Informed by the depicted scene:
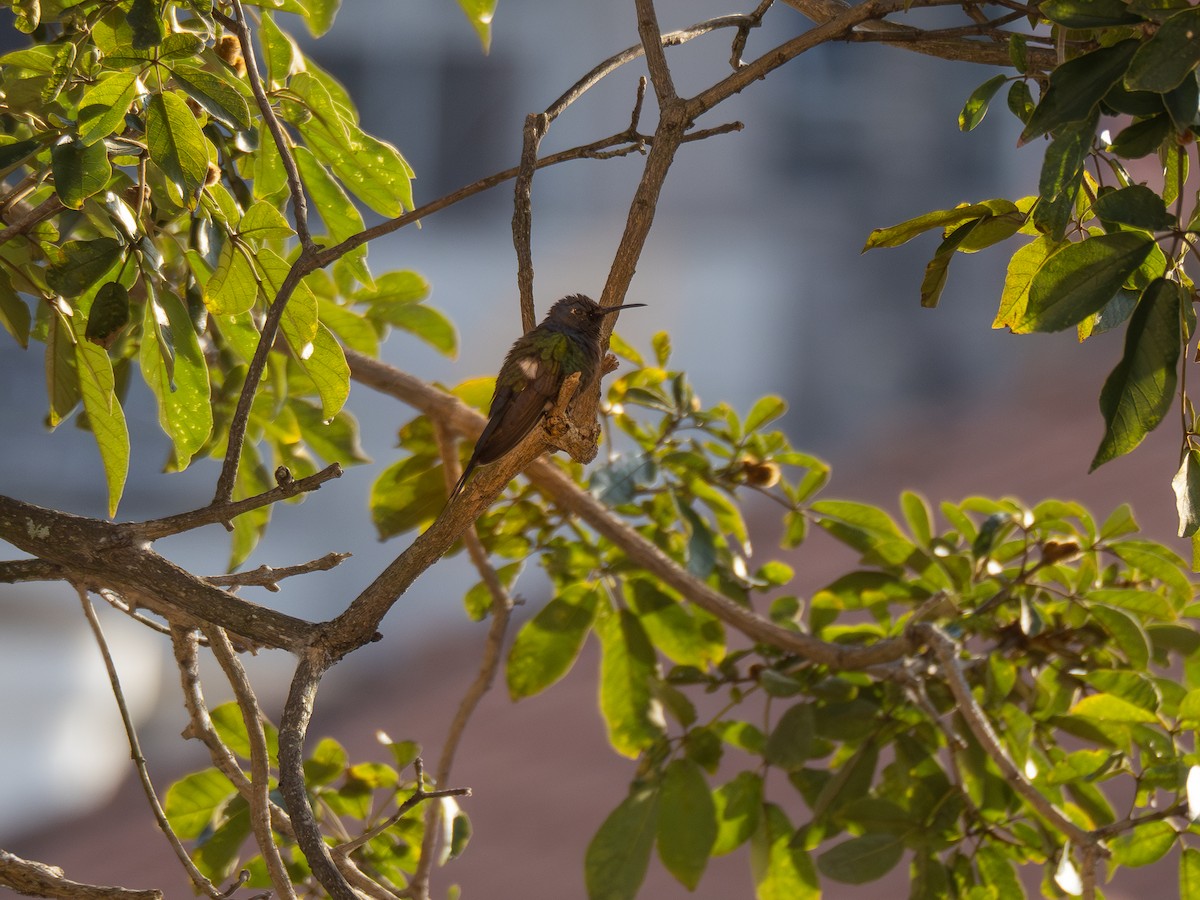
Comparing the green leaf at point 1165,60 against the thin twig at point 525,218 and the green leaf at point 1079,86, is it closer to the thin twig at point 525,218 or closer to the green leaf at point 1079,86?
the green leaf at point 1079,86

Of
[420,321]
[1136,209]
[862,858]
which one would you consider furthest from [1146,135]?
[420,321]

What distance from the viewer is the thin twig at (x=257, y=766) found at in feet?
3.72

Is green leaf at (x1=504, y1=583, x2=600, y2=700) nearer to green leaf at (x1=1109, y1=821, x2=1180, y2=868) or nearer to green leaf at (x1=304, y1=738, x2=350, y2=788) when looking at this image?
green leaf at (x1=304, y1=738, x2=350, y2=788)

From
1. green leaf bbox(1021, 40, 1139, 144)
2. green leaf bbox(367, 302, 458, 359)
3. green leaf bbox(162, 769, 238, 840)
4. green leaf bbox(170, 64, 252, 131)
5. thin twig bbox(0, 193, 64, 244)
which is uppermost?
green leaf bbox(367, 302, 458, 359)

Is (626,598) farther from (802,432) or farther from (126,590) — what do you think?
(802,432)

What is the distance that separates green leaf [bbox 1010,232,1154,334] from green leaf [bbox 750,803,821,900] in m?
1.15

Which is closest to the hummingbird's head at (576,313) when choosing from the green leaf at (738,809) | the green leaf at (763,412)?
the green leaf at (763,412)

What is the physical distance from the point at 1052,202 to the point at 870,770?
109 centimetres

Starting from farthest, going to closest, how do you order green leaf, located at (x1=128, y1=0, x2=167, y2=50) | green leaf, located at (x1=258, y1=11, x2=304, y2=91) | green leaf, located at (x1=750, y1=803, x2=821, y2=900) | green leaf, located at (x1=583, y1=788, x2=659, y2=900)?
green leaf, located at (x1=750, y1=803, x2=821, y2=900) → green leaf, located at (x1=583, y1=788, x2=659, y2=900) → green leaf, located at (x1=258, y1=11, x2=304, y2=91) → green leaf, located at (x1=128, y1=0, x2=167, y2=50)

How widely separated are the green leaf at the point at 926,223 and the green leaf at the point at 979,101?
8cm

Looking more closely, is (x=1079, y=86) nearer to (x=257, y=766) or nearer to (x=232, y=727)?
(x=257, y=766)

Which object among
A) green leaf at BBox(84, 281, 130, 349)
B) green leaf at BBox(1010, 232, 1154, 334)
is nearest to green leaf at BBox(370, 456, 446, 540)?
green leaf at BBox(84, 281, 130, 349)

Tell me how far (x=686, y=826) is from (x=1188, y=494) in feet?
3.42

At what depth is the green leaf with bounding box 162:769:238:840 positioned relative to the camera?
174cm
